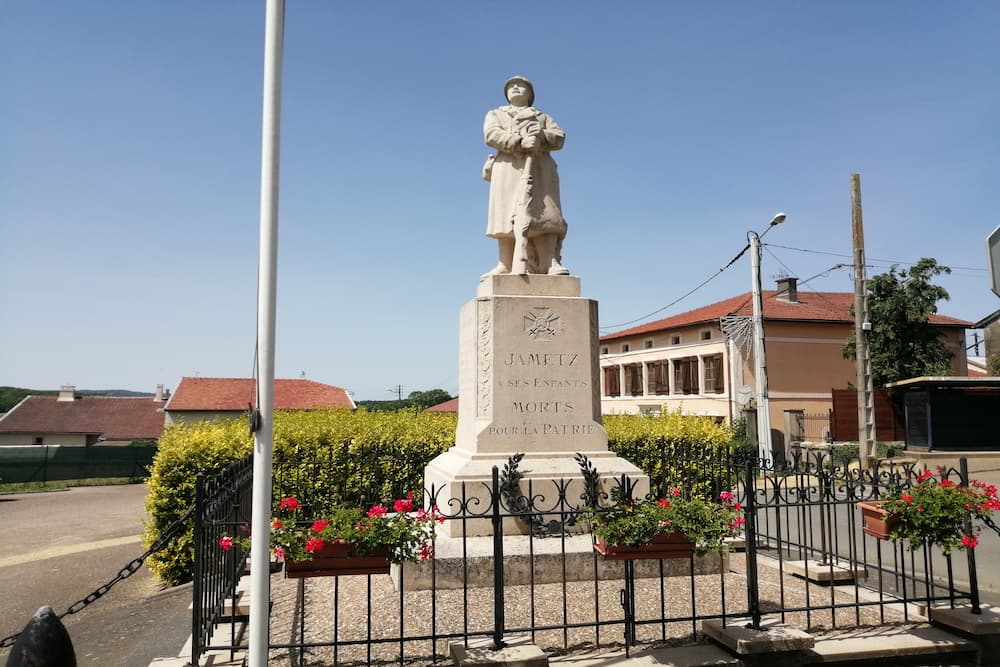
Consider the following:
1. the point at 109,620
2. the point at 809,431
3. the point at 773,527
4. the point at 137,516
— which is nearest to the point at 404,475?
the point at 109,620

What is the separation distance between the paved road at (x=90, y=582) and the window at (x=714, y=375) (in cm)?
2410

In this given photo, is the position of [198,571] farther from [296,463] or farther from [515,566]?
[296,463]

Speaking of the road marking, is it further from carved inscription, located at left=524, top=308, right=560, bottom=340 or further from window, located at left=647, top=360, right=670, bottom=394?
window, located at left=647, top=360, right=670, bottom=394

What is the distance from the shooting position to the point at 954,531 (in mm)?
4629

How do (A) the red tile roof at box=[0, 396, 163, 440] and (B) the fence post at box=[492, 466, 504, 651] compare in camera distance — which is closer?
(B) the fence post at box=[492, 466, 504, 651]

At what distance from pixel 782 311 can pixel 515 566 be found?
2978 cm

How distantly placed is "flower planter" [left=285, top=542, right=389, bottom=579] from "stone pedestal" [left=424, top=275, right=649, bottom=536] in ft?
8.71

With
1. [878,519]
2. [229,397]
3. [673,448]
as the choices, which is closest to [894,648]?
[878,519]

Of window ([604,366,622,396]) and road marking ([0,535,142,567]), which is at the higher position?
window ([604,366,622,396])

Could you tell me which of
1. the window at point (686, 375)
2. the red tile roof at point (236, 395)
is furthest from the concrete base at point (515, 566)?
the red tile roof at point (236, 395)

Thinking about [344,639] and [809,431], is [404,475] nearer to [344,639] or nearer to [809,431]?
[344,639]

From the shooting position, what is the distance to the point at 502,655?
401cm

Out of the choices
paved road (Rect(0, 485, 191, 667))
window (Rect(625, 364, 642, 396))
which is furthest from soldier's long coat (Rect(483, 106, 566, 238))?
window (Rect(625, 364, 642, 396))

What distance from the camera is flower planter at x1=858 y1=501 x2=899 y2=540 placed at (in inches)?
190
